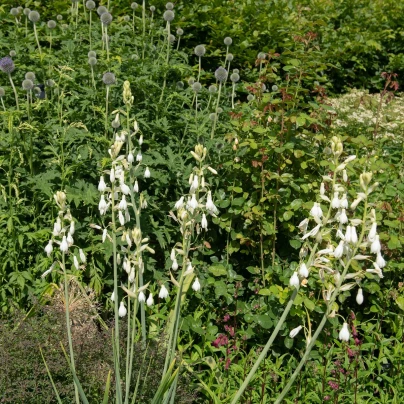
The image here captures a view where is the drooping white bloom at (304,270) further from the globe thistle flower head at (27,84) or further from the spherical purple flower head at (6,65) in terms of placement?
the spherical purple flower head at (6,65)

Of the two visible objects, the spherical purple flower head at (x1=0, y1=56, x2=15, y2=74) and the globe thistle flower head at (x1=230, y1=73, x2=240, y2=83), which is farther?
the globe thistle flower head at (x1=230, y1=73, x2=240, y2=83)

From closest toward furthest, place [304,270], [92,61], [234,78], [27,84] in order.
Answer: [304,270]
[27,84]
[92,61]
[234,78]

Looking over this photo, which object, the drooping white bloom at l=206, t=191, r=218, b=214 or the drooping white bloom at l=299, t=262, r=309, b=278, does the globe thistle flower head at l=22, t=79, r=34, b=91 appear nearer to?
the drooping white bloom at l=206, t=191, r=218, b=214

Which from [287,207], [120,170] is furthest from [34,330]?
[287,207]

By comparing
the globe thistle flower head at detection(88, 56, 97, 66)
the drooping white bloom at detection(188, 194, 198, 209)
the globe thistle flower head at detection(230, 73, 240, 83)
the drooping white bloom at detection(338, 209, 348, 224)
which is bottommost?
the globe thistle flower head at detection(230, 73, 240, 83)

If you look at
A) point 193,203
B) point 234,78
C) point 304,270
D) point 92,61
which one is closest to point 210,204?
point 193,203

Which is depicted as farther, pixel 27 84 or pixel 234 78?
pixel 234 78

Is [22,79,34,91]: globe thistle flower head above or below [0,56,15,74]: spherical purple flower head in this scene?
below

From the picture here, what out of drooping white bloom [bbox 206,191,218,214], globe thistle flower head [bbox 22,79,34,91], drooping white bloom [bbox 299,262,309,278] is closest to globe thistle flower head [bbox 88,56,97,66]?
globe thistle flower head [bbox 22,79,34,91]

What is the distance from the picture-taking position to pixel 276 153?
4.38 m

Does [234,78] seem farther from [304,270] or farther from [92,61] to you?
[304,270]

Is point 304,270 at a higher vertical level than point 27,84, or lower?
higher

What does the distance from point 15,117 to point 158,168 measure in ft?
3.29

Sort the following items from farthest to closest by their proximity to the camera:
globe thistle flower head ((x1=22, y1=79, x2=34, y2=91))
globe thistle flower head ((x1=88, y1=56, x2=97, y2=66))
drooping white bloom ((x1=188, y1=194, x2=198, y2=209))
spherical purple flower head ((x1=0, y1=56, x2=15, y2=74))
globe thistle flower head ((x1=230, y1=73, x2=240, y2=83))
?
1. globe thistle flower head ((x1=230, y1=73, x2=240, y2=83))
2. globe thistle flower head ((x1=88, y1=56, x2=97, y2=66))
3. spherical purple flower head ((x1=0, y1=56, x2=15, y2=74))
4. globe thistle flower head ((x1=22, y1=79, x2=34, y2=91))
5. drooping white bloom ((x1=188, y1=194, x2=198, y2=209))
